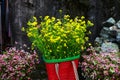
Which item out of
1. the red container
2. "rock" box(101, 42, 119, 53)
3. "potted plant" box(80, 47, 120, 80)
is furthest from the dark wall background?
the red container

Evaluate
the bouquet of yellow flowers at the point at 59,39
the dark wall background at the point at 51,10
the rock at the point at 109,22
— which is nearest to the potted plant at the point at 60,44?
the bouquet of yellow flowers at the point at 59,39

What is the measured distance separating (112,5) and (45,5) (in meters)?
1.25

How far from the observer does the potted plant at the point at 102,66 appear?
5.08m

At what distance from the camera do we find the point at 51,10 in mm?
6277

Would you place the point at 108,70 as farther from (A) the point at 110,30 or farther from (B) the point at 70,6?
(B) the point at 70,6

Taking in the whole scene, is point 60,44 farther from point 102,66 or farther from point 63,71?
point 102,66

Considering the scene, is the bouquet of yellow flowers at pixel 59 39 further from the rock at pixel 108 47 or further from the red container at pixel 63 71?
the rock at pixel 108 47

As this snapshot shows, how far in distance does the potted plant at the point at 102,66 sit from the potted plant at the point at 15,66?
866 mm

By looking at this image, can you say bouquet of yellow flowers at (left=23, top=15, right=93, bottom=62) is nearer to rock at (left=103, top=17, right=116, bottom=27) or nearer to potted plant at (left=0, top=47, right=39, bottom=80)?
potted plant at (left=0, top=47, right=39, bottom=80)

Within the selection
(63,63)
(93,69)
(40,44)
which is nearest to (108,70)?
(93,69)

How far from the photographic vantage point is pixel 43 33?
5344mm

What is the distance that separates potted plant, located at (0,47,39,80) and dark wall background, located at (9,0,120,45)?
79 cm

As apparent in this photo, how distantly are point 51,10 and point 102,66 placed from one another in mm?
1639

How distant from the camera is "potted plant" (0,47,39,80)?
5.42 metres
